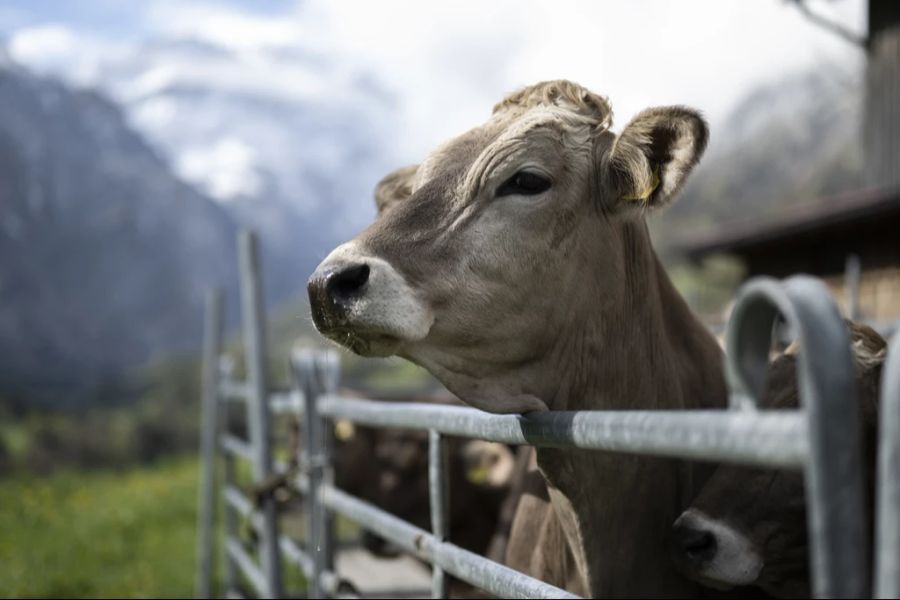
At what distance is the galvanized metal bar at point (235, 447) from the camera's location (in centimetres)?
547

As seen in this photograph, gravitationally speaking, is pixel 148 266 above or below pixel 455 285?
above

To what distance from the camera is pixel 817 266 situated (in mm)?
12883

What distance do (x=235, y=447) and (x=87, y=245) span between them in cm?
2726

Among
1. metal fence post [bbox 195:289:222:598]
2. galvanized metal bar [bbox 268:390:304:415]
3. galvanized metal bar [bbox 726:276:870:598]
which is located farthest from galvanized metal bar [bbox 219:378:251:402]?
galvanized metal bar [bbox 726:276:870:598]

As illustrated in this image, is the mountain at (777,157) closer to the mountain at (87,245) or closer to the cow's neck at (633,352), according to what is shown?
the mountain at (87,245)

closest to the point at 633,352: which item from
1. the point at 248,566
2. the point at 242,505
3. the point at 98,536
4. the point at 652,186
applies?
the point at 652,186

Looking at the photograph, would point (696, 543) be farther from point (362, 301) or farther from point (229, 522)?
point (229, 522)

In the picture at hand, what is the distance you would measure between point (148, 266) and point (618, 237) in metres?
33.2

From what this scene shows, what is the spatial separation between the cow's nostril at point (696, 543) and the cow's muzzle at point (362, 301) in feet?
2.62

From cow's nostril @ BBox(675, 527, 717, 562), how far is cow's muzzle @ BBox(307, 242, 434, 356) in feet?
2.62

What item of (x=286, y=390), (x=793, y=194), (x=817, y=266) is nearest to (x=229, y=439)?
(x=286, y=390)

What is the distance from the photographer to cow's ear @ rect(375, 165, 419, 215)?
9.67 feet

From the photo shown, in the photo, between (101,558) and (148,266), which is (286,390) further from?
(148,266)

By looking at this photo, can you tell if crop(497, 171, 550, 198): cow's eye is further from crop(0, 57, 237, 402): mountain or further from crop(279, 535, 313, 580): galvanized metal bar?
crop(0, 57, 237, 402): mountain
